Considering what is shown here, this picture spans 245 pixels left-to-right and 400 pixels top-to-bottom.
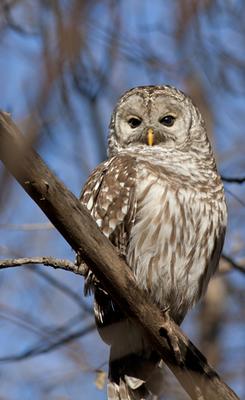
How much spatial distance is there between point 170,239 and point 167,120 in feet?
3.51

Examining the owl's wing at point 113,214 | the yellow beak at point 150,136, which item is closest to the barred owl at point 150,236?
the owl's wing at point 113,214

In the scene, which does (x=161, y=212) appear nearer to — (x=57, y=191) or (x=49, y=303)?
(x=57, y=191)

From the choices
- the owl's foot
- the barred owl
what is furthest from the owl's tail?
the owl's foot

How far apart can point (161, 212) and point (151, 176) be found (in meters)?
0.22

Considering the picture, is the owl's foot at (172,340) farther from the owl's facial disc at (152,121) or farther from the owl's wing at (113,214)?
the owl's facial disc at (152,121)

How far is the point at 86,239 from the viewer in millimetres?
3336

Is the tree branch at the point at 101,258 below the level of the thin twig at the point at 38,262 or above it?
below

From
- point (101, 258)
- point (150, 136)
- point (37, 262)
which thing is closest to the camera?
point (101, 258)

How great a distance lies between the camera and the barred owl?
171 inches

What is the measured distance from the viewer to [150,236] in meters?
4.36

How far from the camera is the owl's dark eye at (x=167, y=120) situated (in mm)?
5191

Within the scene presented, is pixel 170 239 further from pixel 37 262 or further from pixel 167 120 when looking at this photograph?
pixel 167 120

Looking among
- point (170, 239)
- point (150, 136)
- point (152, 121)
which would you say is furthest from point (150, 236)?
point (152, 121)

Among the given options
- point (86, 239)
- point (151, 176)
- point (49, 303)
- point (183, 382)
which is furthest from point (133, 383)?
point (49, 303)
